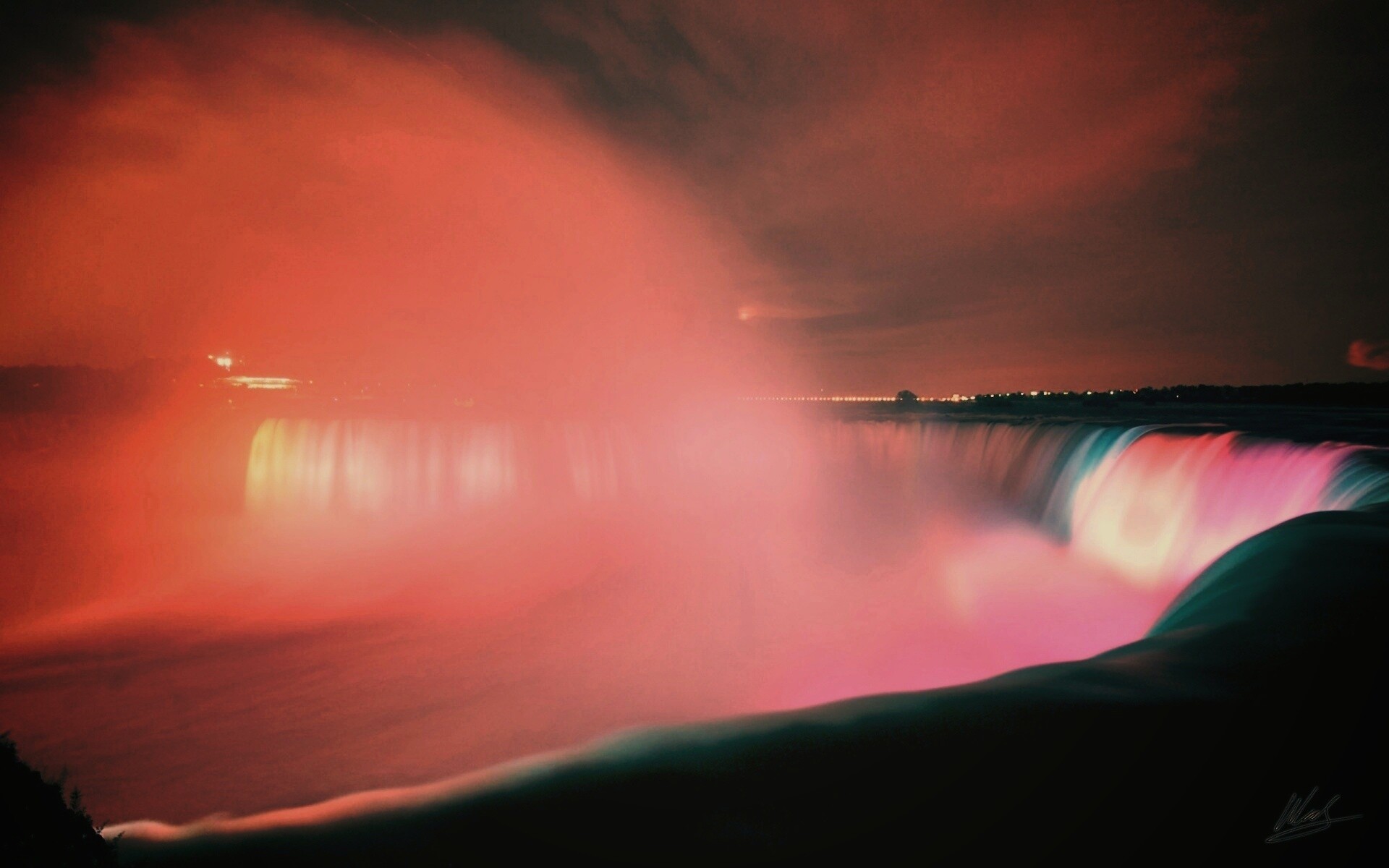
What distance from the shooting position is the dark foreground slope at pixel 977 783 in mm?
1241

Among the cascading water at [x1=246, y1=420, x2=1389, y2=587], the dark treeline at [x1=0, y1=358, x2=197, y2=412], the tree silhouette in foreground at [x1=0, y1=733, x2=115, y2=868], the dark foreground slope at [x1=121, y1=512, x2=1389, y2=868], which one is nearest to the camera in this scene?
the tree silhouette in foreground at [x1=0, y1=733, x2=115, y2=868]

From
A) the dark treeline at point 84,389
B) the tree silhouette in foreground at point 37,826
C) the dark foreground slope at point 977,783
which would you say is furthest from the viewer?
the dark treeline at point 84,389

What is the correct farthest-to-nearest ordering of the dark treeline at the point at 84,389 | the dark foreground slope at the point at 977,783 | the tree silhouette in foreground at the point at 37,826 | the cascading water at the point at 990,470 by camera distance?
the dark treeline at the point at 84,389 < the cascading water at the point at 990,470 < the dark foreground slope at the point at 977,783 < the tree silhouette in foreground at the point at 37,826

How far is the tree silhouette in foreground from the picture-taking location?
1.14 m

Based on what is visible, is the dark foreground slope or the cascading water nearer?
the dark foreground slope
